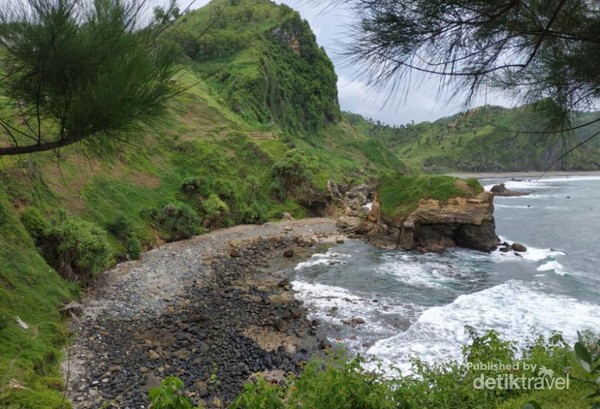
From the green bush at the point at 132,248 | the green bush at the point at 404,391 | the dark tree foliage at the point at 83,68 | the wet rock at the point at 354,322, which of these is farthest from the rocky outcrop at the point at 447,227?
the dark tree foliage at the point at 83,68

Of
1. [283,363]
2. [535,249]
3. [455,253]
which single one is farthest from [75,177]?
[535,249]

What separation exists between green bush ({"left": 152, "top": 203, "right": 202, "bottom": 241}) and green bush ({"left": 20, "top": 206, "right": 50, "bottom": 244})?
358 inches

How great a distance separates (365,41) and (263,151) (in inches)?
1369

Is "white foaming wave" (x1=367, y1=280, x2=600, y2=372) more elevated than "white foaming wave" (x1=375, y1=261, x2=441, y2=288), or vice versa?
"white foaming wave" (x1=375, y1=261, x2=441, y2=288)

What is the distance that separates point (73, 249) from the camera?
13344mm

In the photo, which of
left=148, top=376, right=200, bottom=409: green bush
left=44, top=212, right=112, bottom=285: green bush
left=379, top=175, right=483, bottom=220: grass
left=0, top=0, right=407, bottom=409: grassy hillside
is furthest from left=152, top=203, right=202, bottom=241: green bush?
left=148, top=376, right=200, bottom=409: green bush

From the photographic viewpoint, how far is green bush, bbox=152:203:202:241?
23125 millimetres

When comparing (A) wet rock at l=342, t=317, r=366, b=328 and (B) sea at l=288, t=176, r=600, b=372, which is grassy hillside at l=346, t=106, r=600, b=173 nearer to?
(B) sea at l=288, t=176, r=600, b=372

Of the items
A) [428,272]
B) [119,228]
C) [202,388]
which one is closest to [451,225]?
[428,272]

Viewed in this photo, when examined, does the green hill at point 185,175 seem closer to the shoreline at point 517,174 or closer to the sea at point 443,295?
the sea at point 443,295

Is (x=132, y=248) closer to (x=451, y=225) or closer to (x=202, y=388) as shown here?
(x=202, y=388)

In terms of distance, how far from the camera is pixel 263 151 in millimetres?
37688

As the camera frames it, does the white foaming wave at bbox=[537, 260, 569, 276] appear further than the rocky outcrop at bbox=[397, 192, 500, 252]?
No

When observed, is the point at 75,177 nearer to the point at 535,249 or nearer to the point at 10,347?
the point at 10,347
